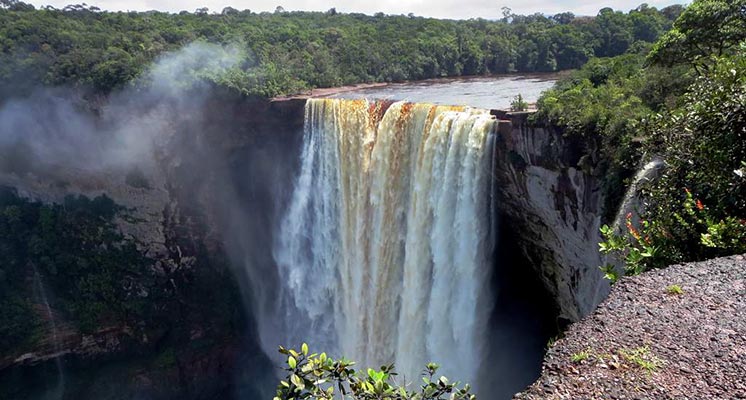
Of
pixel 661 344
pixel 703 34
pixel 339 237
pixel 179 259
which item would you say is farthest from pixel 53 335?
pixel 703 34

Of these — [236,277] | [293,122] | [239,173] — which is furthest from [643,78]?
[236,277]

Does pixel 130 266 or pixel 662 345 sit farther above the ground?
pixel 662 345

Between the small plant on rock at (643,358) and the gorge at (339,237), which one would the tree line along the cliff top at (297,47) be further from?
the small plant on rock at (643,358)

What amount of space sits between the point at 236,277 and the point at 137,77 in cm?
1055

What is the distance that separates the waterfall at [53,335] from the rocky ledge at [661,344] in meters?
25.4

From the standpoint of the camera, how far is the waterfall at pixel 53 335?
23.3 meters

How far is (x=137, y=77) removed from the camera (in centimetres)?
2395

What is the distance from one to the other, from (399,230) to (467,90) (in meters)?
10.1

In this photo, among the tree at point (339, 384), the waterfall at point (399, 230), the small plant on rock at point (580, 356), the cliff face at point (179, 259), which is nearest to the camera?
the tree at point (339, 384)

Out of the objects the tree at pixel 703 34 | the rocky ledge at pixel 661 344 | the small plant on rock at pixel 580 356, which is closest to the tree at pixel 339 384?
the rocky ledge at pixel 661 344

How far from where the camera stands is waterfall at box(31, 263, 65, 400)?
76.5 feet

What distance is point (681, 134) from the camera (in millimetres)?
8352

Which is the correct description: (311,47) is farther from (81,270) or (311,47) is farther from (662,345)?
(662,345)

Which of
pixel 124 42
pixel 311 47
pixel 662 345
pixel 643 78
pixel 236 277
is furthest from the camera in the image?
pixel 311 47
